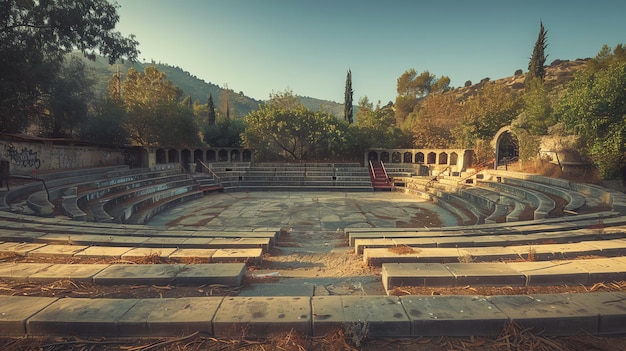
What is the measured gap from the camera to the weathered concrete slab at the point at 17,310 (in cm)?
243

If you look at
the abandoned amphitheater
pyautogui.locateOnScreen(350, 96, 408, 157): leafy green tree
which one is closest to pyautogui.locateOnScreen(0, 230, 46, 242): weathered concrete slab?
the abandoned amphitheater

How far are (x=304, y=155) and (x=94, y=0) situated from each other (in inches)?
820

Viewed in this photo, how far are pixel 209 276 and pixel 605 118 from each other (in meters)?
16.4

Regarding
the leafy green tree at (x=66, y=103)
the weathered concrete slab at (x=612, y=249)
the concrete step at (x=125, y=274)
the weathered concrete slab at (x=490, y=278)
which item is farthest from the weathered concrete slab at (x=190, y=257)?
the leafy green tree at (x=66, y=103)

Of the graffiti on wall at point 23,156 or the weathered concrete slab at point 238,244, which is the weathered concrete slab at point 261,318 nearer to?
the weathered concrete slab at point 238,244

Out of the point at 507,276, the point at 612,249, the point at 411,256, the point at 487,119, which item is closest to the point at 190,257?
the point at 411,256

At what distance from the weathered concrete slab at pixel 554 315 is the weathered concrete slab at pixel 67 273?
4952mm

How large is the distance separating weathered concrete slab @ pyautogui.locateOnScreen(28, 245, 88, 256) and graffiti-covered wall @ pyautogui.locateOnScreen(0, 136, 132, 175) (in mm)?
11565

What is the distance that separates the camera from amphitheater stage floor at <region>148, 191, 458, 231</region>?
11.3m

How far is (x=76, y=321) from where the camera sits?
2.47 metres

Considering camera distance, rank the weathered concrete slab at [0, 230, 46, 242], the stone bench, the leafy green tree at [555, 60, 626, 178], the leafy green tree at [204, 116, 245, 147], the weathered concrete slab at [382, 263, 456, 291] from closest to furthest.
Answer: the weathered concrete slab at [382, 263, 456, 291]
the stone bench
the weathered concrete slab at [0, 230, 46, 242]
the leafy green tree at [555, 60, 626, 178]
the leafy green tree at [204, 116, 245, 147]

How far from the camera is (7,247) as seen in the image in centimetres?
448

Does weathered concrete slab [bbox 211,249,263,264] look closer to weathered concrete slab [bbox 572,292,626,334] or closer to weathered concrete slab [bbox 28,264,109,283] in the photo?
weathered concrete slab [bbox 28,264,109,283]

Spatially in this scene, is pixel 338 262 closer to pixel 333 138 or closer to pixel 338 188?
pixel 338 188
